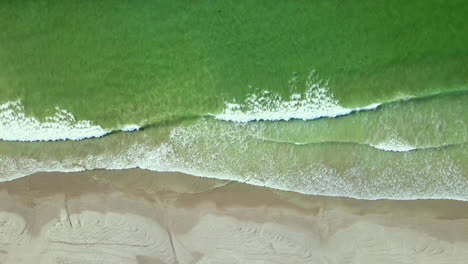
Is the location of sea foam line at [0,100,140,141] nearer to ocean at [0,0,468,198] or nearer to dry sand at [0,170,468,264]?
ocean at [0,0,468,198]

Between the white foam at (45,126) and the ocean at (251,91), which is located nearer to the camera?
the ocean at (251,91)

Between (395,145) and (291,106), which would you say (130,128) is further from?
(395,145)

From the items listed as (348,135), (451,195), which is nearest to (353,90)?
(348,135)

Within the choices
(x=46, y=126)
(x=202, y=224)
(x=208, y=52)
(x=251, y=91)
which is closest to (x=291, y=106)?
(x=251, y=91)

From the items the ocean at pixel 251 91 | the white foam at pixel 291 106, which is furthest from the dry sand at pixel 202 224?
the white foam at pixel 291 106

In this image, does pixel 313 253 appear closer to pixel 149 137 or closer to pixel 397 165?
pixel 397 165

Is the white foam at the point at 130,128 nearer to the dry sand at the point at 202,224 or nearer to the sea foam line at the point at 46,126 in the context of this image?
the sea foam line at the point at 46,126

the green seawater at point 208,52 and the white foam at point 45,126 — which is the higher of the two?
the green seawater at point 208,52
